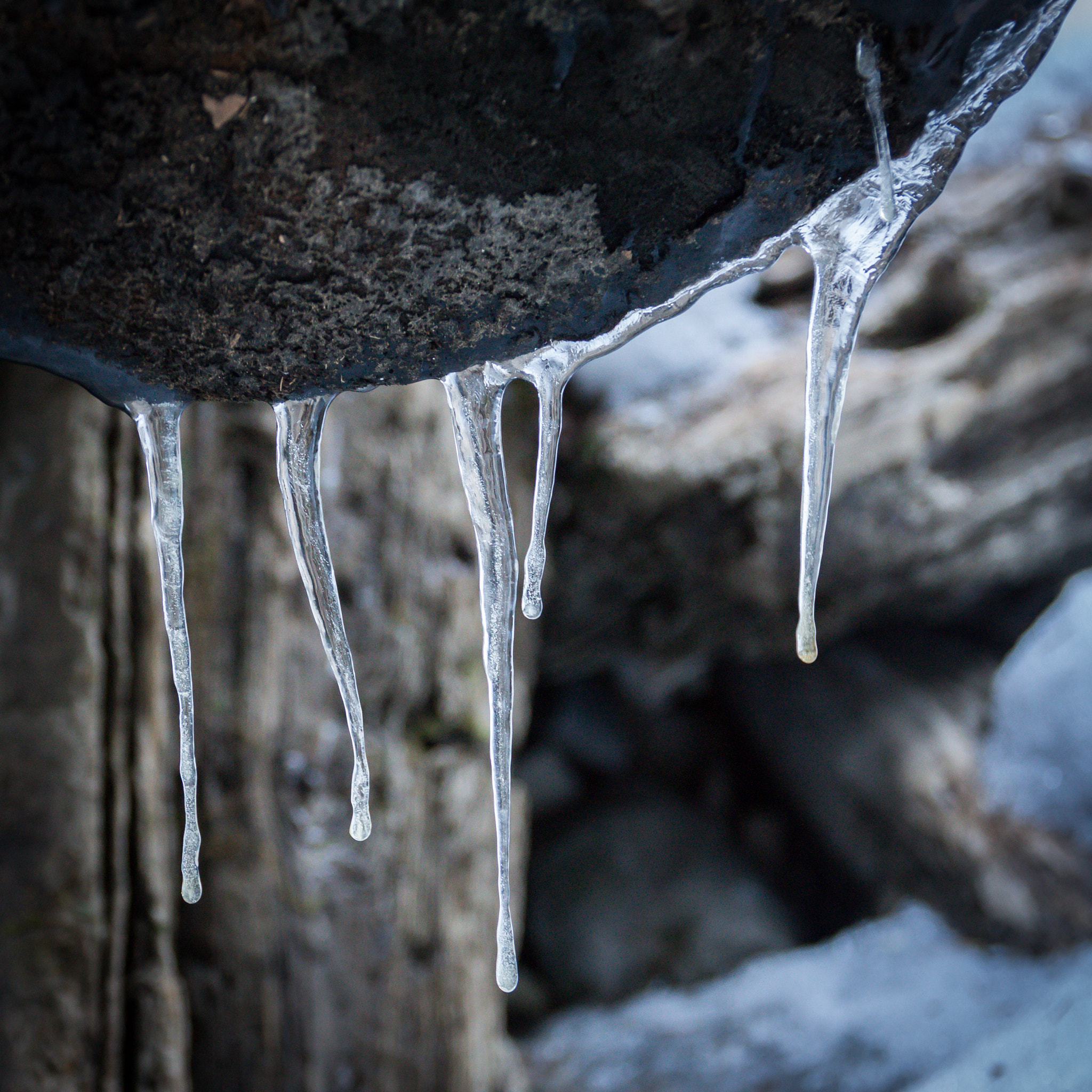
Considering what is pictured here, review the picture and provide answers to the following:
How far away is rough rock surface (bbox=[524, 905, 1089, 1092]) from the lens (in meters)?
2.98

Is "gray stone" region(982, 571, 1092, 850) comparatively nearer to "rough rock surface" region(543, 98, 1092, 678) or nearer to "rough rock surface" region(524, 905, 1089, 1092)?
"rough rock surface" region(524, 905, 1089, 1092)

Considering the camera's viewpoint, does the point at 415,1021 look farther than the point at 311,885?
Yes

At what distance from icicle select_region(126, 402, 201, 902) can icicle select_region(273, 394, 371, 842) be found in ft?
0.35

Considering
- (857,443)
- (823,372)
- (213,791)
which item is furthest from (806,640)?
(857,443)

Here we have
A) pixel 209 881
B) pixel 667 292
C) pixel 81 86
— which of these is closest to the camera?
pixel 81 86

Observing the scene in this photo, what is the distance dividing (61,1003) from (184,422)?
1.18 meters

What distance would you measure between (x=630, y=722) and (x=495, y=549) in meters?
3.56

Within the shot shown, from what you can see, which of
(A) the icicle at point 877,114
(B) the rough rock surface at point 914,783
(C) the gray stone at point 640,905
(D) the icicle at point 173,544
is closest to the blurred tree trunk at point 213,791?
(D) the icicle at point 173,544

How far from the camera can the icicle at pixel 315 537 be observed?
31.5 inches

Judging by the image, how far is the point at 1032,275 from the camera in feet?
9.43

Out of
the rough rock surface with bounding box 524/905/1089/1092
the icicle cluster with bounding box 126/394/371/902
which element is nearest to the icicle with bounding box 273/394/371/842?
the icicle cluster with bounding box 126/394/371/902

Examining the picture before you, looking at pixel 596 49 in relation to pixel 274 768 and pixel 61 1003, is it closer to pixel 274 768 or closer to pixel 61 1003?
pixel 274 768

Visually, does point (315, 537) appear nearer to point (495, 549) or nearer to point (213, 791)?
point (495, 549)

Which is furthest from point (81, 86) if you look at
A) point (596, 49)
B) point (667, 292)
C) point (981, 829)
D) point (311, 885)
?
point (981, 829)
